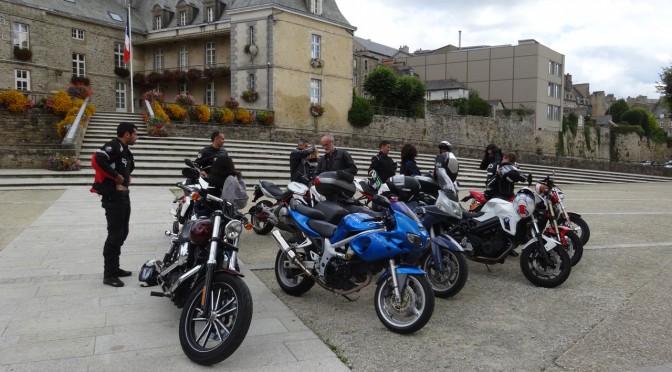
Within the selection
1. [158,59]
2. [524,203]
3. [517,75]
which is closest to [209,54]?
[158,59]

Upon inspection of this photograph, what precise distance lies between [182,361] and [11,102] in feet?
73.3

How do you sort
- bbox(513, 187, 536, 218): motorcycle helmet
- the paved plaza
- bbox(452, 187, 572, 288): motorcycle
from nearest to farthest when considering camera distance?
1. the paved plaza
2. bbox(452, 187, 572, 288): motorcycle
3. bbox(513, 187, 536, 218): motorcycle helmet

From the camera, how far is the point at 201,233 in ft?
12.9

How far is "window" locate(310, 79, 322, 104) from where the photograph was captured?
3316 cm

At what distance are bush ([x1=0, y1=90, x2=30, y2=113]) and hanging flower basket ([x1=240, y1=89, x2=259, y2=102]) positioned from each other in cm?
1267

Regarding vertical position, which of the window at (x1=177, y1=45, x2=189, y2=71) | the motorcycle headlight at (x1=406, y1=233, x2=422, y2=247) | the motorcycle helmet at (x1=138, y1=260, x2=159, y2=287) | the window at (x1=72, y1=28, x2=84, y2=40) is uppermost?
the window at (x1=72, y1=28, x2=84, y2=40)

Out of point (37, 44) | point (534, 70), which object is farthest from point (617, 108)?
point (37, 44)

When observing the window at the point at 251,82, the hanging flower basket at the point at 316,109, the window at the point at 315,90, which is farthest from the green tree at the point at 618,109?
the window at the point at 251,82

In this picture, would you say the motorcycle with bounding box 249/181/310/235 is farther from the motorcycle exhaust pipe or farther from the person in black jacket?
the person in black jacket

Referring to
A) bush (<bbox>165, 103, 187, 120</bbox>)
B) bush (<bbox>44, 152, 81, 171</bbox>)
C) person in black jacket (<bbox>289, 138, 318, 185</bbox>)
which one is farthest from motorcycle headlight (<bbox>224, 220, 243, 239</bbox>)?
bush (<bbox>165, 103, 187, 120</bbox>)

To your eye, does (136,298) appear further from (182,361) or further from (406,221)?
(406,221)

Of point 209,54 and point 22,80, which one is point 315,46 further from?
point 22,80

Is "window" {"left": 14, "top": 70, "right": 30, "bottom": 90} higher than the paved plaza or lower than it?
higher

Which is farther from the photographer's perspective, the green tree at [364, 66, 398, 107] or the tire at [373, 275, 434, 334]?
the green tree at [364, 66, 398, 107]
